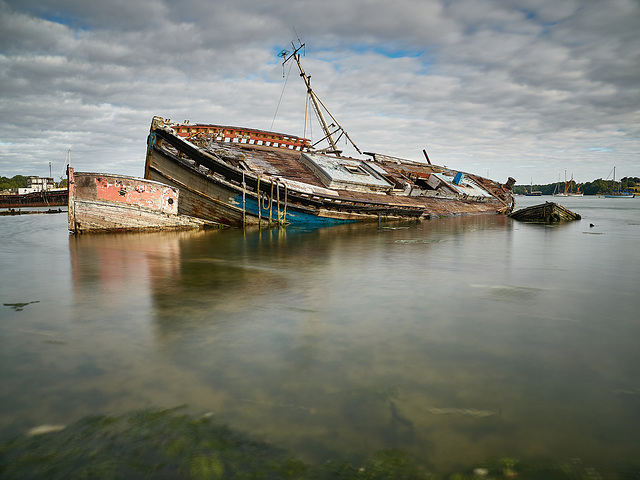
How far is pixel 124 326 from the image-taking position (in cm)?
462

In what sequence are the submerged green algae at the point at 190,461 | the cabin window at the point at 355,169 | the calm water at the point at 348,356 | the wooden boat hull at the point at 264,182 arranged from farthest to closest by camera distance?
the cabin window at the point at 355,169 → the wooden boat hull at the point at 264,182 → the calm water at the point at 348,356 → the submerged green algae at the point at 190,461

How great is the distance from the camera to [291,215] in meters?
18.8

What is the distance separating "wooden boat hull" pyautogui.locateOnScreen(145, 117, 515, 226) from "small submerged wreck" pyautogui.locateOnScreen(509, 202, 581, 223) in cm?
514

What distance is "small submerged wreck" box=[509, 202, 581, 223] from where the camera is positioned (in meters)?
25.6

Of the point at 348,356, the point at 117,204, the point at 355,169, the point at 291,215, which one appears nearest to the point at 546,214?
the point at 355,169

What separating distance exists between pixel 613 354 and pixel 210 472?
3730 mm

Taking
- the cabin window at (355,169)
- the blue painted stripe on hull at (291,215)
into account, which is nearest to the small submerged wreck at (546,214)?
the cabin window at (355,169)

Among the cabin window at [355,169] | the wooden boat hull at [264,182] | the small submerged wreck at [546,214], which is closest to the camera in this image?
the wooden boat hull at [264,182]

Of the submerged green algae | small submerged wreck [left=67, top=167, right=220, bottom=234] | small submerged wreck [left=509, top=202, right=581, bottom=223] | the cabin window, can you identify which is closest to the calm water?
the submerged green algae

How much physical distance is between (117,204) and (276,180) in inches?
251

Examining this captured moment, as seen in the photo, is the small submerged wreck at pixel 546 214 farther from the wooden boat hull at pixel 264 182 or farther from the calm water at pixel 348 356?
the calm water at pixel 348 356

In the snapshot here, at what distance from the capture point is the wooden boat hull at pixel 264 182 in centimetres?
1700

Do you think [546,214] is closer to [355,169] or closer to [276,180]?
[355,169]

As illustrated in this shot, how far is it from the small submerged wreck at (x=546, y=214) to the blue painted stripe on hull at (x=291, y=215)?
14.3m
